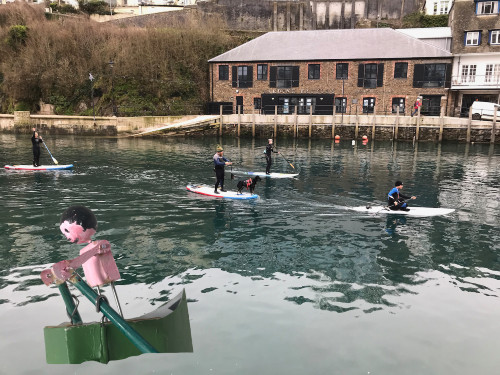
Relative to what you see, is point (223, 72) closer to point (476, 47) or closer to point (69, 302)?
point (476, 47)

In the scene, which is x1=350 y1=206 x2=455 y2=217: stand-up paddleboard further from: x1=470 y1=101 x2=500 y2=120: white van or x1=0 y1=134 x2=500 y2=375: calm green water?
x1=470 y1=101 x2=500 y2=120: white van

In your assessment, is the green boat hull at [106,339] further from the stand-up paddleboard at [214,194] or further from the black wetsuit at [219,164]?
the stand-up paddleboard at [214,194]

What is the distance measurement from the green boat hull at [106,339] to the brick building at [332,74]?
43.7 m

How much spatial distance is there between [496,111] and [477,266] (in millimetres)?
35119

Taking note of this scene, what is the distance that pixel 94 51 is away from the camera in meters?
56.5

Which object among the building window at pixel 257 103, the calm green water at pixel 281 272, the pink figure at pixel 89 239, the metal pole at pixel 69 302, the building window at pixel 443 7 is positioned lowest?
the calm green water at pixel 281 272

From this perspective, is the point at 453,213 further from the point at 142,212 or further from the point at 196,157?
the point at 196,157

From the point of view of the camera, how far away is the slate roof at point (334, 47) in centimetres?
4953

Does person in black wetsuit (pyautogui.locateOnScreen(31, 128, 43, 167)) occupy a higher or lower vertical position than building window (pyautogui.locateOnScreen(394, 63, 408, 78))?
lower

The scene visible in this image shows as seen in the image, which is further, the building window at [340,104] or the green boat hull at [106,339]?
the building window at [340,104]

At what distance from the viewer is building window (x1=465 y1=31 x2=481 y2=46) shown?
163ft

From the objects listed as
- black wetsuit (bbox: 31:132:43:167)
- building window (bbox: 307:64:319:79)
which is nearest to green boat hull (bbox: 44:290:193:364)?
black wetsuit (bbox: 31:132:43:167)

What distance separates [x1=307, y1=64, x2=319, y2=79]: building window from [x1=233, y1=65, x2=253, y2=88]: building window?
7438 mm

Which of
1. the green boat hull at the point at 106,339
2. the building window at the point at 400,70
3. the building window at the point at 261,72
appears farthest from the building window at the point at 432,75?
the green boat hull at the point at 106,339
